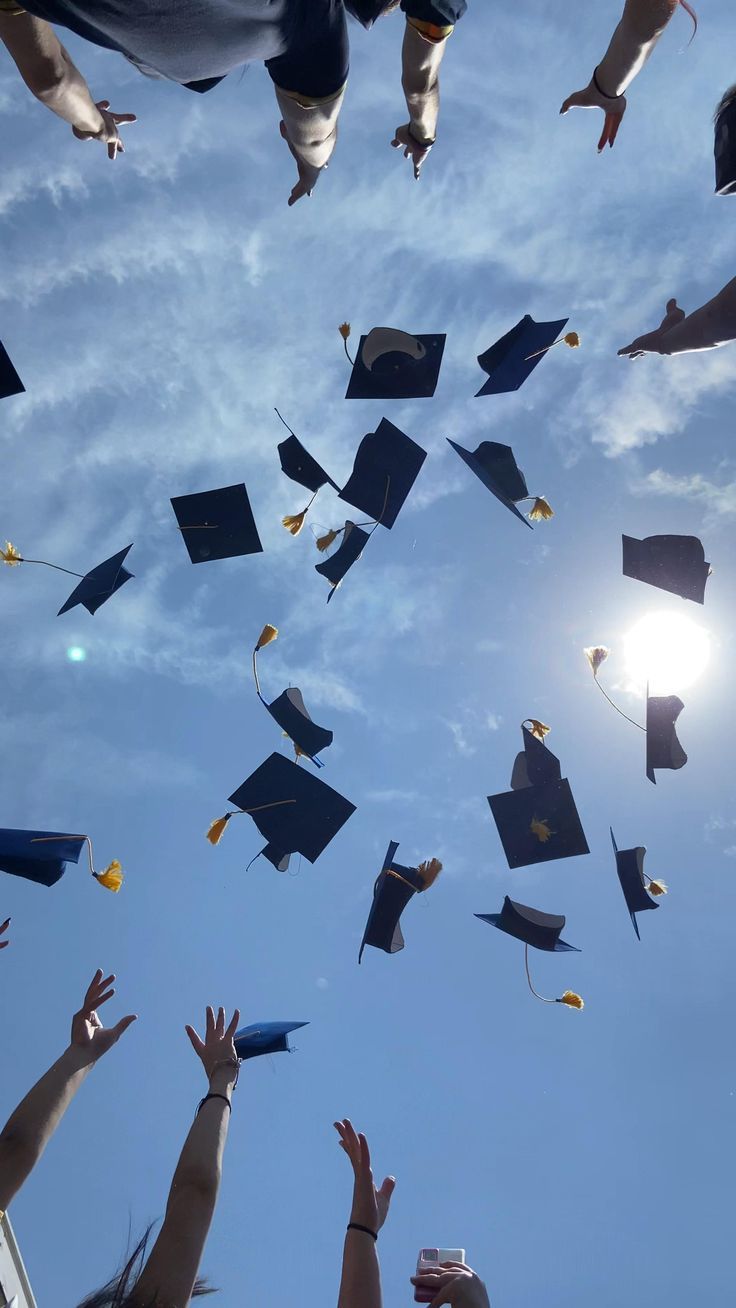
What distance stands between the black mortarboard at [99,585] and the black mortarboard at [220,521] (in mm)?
368

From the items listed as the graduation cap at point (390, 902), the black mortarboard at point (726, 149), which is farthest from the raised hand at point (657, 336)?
the graduation cap at point (390, 902)

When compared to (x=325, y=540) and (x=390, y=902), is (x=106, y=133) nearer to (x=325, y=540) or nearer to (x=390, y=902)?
(x=325, y=540)

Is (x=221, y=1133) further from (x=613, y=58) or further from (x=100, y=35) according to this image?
(x=613, y=58)

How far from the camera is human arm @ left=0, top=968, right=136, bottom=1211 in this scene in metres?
1.89

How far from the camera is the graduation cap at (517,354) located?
412 centimetres

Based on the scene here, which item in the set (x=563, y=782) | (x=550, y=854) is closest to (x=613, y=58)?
(x=563, y=782)

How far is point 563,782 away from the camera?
3.94 m

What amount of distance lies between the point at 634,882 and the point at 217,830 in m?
2.04

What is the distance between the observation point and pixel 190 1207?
68.3 inches

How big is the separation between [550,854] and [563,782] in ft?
1.13

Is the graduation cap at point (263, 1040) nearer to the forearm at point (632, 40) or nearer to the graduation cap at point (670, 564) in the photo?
the graduation cap at point (670, 564)

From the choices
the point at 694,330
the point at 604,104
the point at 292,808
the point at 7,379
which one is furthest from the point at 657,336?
the point at 7,379

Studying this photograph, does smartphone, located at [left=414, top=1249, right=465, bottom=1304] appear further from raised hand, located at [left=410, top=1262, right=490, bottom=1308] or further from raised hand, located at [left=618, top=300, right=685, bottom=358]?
raised hand, located at [left=618, top=300, right=685, bottom=358]

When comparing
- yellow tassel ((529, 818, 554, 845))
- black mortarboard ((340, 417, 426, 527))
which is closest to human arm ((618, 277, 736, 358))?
black mortarboard ((340, 417, 426, 527))
